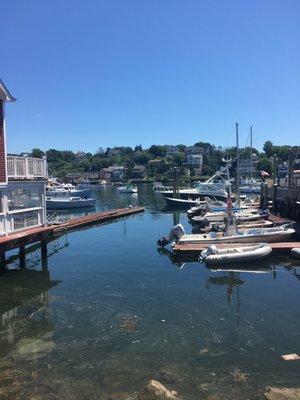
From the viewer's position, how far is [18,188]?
22.3 meters

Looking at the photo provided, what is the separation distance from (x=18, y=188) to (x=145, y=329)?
11.7 m

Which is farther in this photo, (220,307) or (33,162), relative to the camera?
(33,162)

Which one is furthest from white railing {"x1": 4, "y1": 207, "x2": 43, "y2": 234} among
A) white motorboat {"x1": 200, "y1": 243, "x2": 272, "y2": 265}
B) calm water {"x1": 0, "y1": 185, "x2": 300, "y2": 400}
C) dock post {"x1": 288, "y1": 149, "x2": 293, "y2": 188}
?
dock post {"x1": 288, "y1": 149, "x2": 293, "y2": 188}

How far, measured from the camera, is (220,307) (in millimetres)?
16359

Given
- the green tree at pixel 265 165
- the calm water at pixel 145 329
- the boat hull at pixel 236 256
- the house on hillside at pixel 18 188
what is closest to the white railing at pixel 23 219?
the house on hillside at pixel 18 188

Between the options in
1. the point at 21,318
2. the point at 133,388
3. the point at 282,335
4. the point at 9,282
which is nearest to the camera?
the point at 133,388

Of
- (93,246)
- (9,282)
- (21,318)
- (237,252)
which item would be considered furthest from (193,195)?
(21,318)

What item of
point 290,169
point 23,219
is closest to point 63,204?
point 290,169

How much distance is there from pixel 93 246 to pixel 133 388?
844 inches

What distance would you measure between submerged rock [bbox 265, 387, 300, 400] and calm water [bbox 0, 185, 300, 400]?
1.16ft

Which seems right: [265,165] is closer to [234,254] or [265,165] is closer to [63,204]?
[63,204]

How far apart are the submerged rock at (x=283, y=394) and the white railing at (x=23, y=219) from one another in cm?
1509

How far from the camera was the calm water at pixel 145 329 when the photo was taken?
10477mm

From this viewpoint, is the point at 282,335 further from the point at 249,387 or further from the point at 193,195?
the point at 193,195
